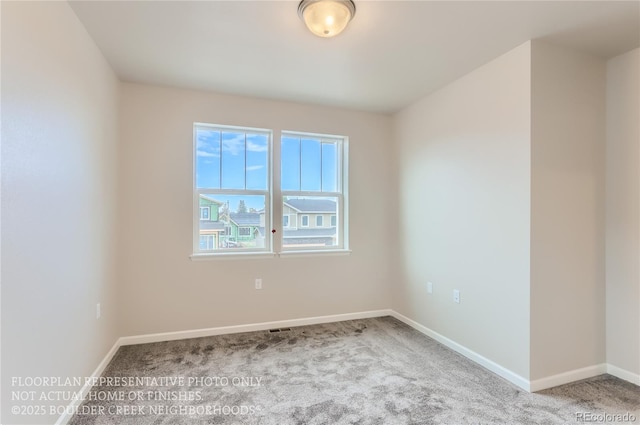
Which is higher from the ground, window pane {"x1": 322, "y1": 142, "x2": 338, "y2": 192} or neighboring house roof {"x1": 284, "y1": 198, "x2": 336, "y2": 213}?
window pane {"x1": 322, "y1": 142, "x2": 338, "y2": 192}

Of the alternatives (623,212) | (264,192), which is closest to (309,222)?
(264,192)

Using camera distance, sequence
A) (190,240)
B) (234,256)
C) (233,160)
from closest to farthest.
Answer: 1. (190,240)
2. (234,256)
3. (233,160)

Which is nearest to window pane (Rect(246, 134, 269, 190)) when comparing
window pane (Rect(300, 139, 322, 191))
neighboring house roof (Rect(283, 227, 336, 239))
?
window pane (Rect(300, 139, 322, 191))

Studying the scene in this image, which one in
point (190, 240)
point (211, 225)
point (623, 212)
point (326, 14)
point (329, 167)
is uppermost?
point (326, 14)

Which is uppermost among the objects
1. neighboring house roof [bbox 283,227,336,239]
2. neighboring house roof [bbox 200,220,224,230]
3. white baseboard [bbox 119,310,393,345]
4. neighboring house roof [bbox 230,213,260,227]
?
neighboring house roof [bbox 230,213,260,227]

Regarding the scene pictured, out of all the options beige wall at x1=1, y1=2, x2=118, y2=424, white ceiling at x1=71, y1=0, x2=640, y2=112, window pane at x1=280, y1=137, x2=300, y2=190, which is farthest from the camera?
window pane at x1=280, y1=137, x2=300, y2=190

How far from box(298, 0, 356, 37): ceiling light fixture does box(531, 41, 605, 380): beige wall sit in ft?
4.69

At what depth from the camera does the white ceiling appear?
1.94m

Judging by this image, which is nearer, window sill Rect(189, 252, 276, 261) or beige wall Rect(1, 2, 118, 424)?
beige wall Rect(1, 2, 118, 424)

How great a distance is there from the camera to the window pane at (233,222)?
3414mm

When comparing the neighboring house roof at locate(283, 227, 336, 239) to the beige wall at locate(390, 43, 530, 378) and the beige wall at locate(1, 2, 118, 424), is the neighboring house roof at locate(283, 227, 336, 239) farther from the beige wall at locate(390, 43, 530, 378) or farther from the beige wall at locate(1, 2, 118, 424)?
the beige wall at locate(1, 2, 118, 424)

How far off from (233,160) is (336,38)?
1.77 metres

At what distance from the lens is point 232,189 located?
11.4 ft

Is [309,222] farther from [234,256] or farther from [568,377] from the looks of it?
[568,377]
